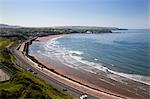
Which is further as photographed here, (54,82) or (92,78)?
(92,78)

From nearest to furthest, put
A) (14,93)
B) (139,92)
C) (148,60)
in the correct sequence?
(14,93) < (139,92) < (148,60)

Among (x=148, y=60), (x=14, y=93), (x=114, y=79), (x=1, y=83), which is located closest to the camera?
(x=14, y=93)

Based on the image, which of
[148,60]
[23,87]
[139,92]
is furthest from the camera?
[148,60]

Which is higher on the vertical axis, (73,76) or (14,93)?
(14,93)

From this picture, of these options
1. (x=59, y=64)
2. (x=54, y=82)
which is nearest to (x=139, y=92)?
(x=54, y=82)

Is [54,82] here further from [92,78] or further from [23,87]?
[23,87]

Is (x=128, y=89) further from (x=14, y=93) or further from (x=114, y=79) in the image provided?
(x=14, y=93)

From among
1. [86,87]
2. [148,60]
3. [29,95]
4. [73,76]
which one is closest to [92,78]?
[73,76]

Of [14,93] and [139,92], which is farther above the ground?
[14,93]

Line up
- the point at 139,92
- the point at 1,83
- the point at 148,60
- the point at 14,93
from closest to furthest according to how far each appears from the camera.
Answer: the point at 14,93 → the point at 1,83 → the point at 139,92 → the point at 148,60
